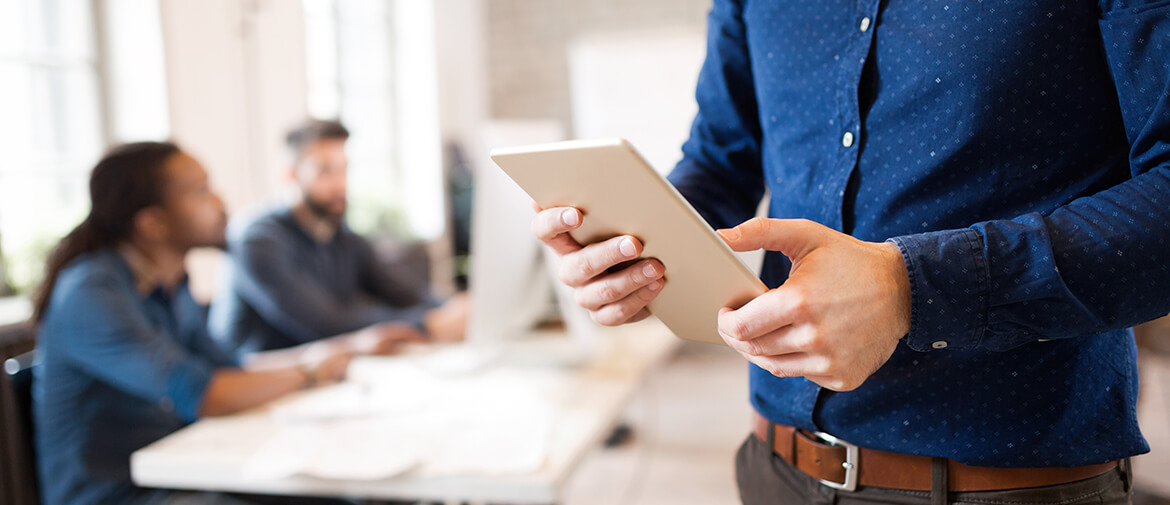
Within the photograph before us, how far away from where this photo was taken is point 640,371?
2.00 m

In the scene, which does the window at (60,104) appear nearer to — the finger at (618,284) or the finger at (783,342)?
the finger at (618,284)

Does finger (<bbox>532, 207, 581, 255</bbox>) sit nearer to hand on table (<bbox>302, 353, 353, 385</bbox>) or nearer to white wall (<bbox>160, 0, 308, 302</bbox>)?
hand on table (<bbox>302, 353, 353, 385</bbox>)

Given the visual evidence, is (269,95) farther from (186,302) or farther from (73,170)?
(186,302)

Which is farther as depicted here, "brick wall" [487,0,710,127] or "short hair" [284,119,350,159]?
"brick wall" [487,0,710,127]

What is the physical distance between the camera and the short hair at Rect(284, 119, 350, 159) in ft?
9.82

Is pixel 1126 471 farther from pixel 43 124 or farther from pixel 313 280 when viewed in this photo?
pixel 43 124

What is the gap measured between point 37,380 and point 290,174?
4.92 ft

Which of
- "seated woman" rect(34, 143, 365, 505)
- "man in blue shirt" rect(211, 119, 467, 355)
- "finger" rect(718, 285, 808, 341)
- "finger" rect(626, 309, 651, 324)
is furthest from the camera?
"man in blue shirt" rect(211, 119, 467, 355)

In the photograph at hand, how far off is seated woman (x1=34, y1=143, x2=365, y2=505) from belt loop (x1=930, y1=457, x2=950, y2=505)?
1368mm

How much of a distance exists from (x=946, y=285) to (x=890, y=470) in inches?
9.4

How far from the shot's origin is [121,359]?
1.72 m

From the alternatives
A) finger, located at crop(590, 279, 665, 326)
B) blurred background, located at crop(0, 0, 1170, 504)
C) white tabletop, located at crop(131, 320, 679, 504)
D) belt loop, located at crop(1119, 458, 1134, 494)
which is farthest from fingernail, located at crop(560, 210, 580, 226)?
blurred background, located at crop(0, 0, 1170, 504)

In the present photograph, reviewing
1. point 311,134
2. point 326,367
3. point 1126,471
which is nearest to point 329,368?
point 326,367

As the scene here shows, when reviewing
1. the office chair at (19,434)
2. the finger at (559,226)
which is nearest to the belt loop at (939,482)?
the finger at (559,226)
